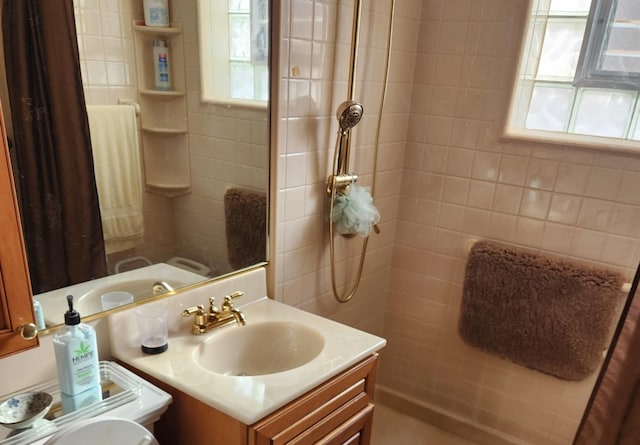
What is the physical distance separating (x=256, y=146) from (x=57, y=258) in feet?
2.20

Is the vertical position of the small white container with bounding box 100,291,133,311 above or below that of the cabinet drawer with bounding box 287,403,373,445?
above

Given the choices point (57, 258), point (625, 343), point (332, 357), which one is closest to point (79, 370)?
point (57, 258)

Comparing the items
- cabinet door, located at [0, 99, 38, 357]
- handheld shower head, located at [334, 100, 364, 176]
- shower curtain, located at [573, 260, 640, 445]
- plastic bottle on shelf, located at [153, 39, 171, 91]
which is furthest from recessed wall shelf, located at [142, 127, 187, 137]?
shower curtain, located at [573, 260, 640, 445]

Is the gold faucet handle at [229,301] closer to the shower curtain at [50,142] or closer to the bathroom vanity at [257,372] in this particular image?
the bathroom vanity at [257,372]

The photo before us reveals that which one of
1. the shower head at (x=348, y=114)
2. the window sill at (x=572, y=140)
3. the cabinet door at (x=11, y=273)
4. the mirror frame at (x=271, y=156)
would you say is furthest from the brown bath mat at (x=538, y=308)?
the cabinet door at (x=11, y=273)

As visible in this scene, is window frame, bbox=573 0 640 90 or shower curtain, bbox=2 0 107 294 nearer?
shower curtain, bbox=2 0 107 294

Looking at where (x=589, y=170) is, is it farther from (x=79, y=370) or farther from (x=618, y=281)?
(x=79, y=370)

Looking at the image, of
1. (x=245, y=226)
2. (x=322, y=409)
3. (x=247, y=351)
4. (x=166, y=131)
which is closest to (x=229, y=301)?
(x=247, y=351)

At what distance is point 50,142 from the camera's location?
110 cm

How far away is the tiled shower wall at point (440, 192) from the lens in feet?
5.42

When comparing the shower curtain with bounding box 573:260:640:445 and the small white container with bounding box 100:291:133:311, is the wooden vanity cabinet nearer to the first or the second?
the small white container with bounding box 100:291:133:311

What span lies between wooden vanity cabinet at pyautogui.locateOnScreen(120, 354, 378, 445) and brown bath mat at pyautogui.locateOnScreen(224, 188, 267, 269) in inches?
19.7

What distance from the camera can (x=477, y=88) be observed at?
1898 millimetres

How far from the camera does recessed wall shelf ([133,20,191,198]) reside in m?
1.27
